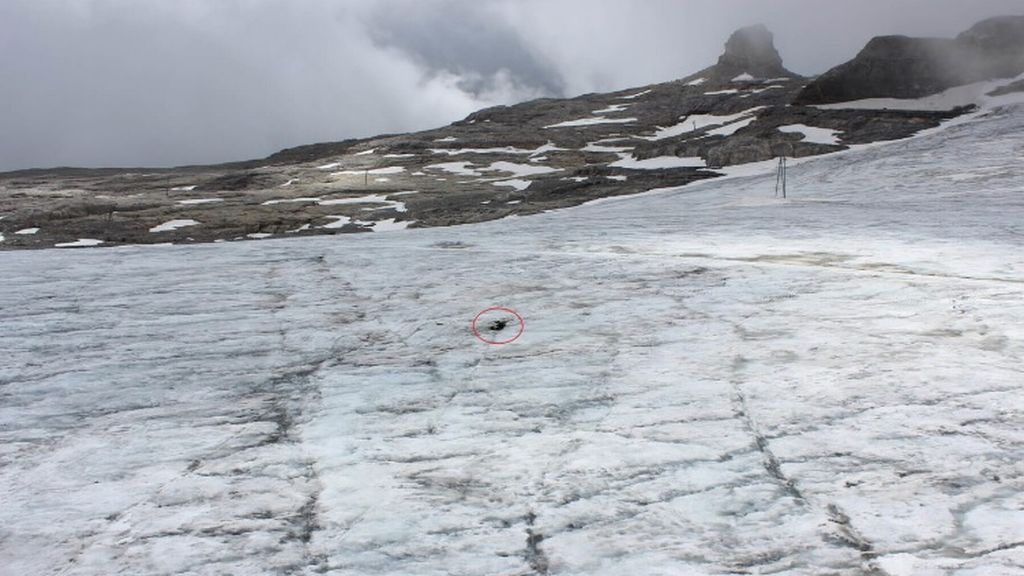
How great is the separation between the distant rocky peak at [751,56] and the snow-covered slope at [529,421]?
79790 mm

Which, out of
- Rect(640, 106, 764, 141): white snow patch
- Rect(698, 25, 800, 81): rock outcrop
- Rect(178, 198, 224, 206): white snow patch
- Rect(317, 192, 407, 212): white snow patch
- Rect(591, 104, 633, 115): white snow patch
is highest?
Rect(698, 25, 800, 81): rock outcrop

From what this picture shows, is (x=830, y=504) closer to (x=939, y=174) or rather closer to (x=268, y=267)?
(x=268, y=267)

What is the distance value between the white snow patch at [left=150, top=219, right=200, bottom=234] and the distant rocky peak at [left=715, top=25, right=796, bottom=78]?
221 ft

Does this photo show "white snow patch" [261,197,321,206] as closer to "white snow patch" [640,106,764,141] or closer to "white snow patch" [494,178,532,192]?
"white snow patch" [494,178,532,192]

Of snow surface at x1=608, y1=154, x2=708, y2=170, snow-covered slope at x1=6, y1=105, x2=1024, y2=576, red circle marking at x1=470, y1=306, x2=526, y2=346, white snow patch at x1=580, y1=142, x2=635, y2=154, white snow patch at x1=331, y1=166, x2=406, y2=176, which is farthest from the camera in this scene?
white snow patch at x1=580, y1=142, x2=635, y2=154

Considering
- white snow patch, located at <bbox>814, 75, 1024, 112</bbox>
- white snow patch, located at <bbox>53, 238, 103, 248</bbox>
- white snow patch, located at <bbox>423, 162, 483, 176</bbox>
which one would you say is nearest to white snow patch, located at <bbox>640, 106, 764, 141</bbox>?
white snow patch, located at <bbox>814, 75, 1024, 112</bbox>

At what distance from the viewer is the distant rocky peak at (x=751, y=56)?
8269 cm

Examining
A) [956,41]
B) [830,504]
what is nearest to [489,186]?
[830,504]

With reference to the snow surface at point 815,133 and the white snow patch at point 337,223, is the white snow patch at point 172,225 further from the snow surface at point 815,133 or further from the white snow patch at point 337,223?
the snow surface at point 815,133

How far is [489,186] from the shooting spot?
38.1 m

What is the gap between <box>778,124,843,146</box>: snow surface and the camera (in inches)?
1587

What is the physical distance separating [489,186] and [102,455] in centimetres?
3397

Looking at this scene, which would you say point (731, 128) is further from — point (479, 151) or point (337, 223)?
point (337, 223)

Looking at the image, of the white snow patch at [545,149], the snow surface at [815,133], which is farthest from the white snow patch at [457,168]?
the snow surface at [815,133]
